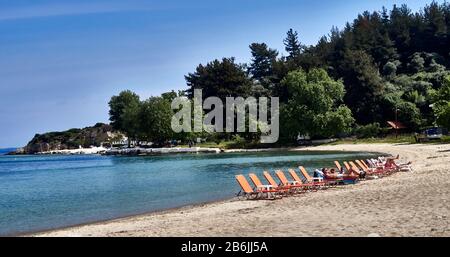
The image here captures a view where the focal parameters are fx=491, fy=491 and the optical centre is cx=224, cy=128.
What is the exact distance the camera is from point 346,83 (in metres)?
92.6

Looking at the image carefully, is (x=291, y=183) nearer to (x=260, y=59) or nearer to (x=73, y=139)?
(x=260, y=59)

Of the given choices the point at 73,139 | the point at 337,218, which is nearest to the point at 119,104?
the point at 73,139

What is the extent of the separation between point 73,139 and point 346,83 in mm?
105391

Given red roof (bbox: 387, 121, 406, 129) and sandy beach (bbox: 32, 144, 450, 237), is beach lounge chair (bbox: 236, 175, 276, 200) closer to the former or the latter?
sandy beach (bbox: 32, 144, 450, 237)

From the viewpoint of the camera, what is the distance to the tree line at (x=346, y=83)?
265 ft

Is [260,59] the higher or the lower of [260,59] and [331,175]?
the higher

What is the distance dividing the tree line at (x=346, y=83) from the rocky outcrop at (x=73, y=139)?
104ft

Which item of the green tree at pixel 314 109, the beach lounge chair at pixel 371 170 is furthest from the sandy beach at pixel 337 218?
the green tree at pixel 314 109

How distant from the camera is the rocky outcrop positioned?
513ft

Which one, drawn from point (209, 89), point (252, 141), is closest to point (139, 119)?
point (209, 89)

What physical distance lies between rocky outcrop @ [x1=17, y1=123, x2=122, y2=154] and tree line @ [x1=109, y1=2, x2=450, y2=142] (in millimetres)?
31735
